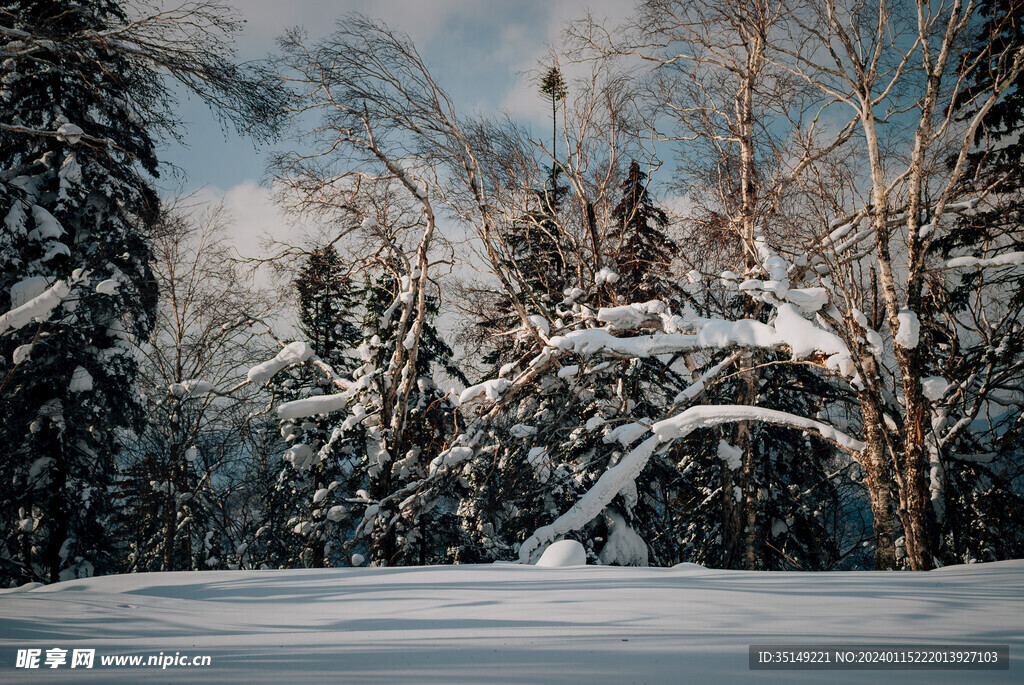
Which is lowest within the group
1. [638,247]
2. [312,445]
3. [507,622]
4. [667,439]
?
[507,622]

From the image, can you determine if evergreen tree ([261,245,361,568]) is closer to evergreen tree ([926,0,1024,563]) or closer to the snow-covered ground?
the snow-covered ground

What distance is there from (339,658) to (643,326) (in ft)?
23.9

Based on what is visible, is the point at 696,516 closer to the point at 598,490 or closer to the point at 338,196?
the point at 598,490

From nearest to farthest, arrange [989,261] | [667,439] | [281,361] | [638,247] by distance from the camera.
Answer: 1. [989,261]
2. [667,439]
3. [281,361]
4. [638,247]

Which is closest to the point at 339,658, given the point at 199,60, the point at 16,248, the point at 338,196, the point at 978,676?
the point at 978,676

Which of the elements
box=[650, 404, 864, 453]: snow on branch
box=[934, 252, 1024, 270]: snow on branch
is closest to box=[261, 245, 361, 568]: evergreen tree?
box=[650, 404, 864, 453]: snow on branch

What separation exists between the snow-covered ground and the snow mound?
61 centimetres

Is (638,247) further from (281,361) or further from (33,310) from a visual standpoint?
(33,310)

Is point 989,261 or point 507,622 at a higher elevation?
point 989,261

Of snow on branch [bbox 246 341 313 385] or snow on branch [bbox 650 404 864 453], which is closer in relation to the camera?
snow on branch [bbox 650 404 864 453]

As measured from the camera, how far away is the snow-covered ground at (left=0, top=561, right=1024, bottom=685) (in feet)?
7.43

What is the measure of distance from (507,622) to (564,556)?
244cm

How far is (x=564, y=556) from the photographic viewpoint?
5.36 meters

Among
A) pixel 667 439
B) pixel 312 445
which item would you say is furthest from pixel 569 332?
pixel 312 445
